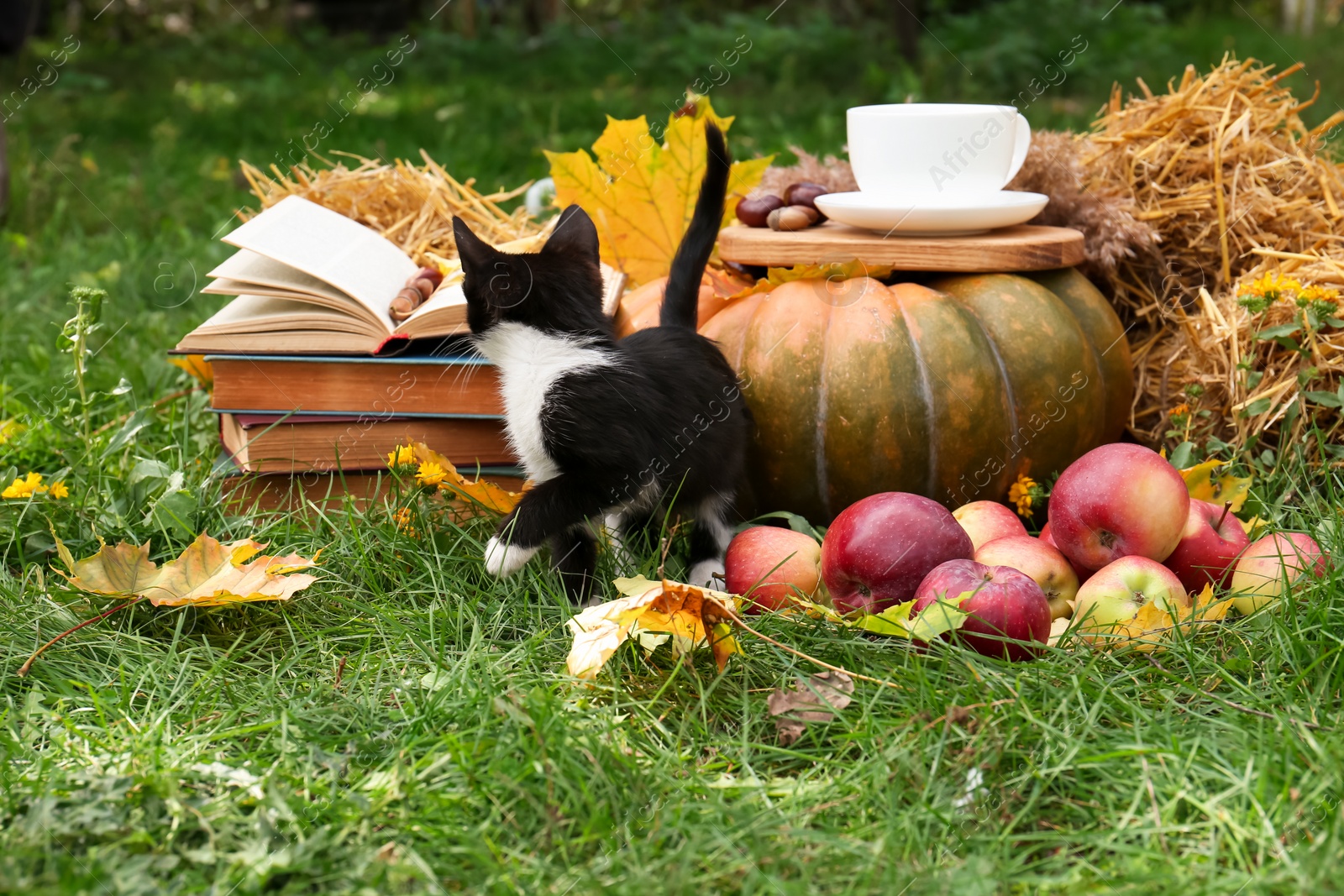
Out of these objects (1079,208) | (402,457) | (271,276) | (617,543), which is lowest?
(617,543)

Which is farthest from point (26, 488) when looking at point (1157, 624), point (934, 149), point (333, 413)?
point (1157, 624)

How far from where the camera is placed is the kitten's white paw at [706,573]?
7.29ft

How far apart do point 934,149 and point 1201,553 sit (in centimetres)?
104

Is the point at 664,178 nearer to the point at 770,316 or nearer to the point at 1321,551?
the point at 770,316

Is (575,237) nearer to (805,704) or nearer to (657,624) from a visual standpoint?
(657,624)

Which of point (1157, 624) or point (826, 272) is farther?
point (826, 272)

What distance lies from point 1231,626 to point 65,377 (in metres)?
2.94

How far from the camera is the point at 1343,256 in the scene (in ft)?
8.71

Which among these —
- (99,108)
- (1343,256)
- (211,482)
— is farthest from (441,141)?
(1343,256)

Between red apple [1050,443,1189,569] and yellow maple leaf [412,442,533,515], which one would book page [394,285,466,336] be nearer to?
yellow maple leaf [412,442,533,515]

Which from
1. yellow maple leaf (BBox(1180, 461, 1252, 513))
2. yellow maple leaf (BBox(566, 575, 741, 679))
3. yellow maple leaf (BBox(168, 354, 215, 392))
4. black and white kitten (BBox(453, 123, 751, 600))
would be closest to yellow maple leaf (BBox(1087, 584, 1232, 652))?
yellow maple leaf (BBox(1180, 461, 1252, 513))

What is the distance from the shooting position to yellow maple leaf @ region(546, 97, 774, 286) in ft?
9.27

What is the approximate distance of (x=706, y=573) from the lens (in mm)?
2260

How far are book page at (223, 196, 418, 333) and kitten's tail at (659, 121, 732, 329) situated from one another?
64 centimetres
